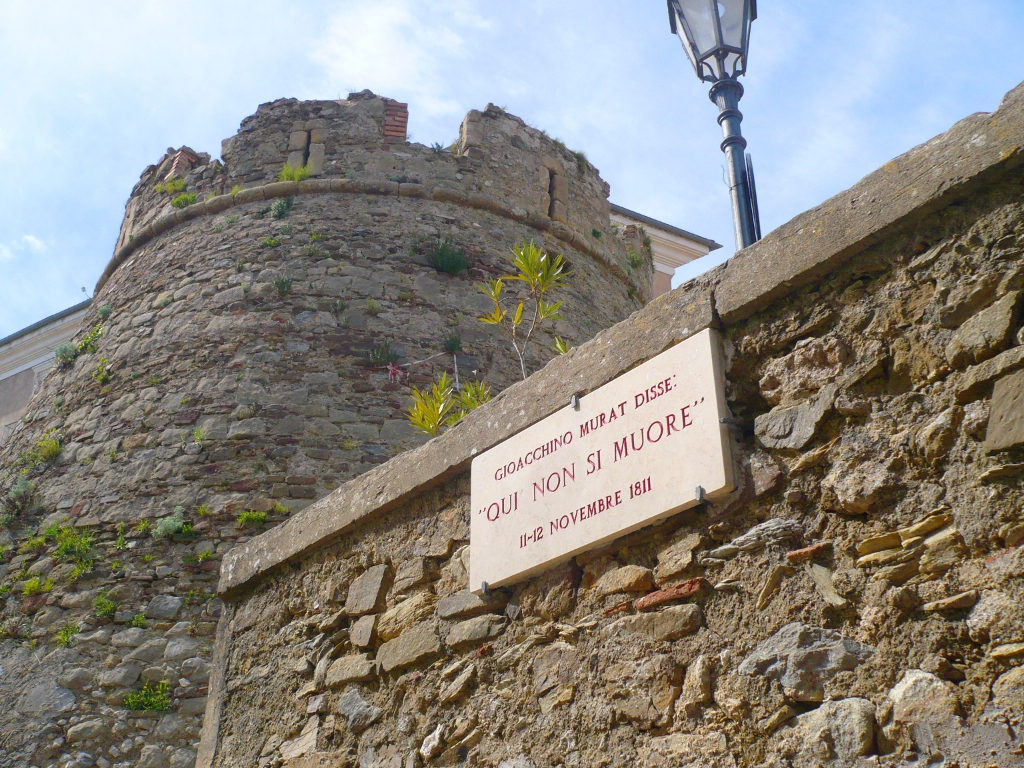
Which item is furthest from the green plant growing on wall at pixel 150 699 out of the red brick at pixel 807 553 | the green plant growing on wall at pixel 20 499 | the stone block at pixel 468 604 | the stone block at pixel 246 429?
the red brick at pixel 807 553

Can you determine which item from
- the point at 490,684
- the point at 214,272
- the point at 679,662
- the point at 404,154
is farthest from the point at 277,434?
the point at 679,662

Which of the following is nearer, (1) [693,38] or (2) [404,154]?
(1) [693,38]

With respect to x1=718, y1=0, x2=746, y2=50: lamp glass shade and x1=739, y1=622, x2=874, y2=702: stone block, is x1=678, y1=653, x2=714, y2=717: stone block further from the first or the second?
x1=718, y1=0, x2=746, y2=50: lamp glass shade

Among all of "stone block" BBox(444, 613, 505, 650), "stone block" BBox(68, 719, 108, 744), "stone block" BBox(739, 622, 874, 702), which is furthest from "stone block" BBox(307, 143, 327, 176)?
"stone block" BBox(739, 622, 874, 702)

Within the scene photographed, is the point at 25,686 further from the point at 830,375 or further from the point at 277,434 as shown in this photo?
the point at 830,375

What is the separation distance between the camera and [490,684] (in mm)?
3078

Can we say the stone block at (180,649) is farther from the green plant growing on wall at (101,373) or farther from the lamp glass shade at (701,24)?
the lamp glass shade at (701,24)

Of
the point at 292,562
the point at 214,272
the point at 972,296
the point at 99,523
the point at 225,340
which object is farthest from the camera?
the point at 214,272

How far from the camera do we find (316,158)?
8.59m

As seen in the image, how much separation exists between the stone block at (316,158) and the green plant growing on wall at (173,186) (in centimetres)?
123

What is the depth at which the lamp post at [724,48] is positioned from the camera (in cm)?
353

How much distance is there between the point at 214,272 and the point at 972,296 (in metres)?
6.75

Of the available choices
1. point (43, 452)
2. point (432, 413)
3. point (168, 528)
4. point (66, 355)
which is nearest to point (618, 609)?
point (432, 413)

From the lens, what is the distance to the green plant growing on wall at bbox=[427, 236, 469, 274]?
809 cm
